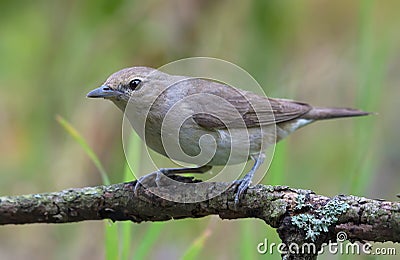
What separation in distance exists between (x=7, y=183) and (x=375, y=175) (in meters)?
3.99

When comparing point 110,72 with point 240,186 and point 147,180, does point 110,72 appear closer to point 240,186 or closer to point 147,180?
point 147,180

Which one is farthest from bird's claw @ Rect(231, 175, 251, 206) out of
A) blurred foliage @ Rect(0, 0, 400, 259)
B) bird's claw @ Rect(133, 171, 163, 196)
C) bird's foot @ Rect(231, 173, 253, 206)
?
blurred foliage @ Rect(0, 0, 400, 259)

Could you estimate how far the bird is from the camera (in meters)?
3.90

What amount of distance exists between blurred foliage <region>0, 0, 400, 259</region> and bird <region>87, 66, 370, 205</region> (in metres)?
0.59

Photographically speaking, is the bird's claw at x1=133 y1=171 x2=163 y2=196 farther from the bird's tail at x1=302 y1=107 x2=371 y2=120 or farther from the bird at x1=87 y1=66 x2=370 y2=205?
the bird's tail at x1=302 y1=107 x2=371 y2=120

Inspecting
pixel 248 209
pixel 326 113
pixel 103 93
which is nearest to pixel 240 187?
pixel 248 209

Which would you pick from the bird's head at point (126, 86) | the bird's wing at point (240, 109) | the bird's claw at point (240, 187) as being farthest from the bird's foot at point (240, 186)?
the bird's head at point (126, 86)

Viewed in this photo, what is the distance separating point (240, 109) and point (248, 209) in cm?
160

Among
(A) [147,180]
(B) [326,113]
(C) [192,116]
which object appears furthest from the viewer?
(B) [326,113]

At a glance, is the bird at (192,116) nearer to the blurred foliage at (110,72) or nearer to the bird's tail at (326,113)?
the bird's tail at (326,113)

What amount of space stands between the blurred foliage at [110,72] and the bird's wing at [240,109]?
41 cm

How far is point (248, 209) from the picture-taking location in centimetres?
306

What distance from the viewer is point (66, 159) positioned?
242 inches

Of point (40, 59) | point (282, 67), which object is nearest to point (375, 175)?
point (282, 67)
